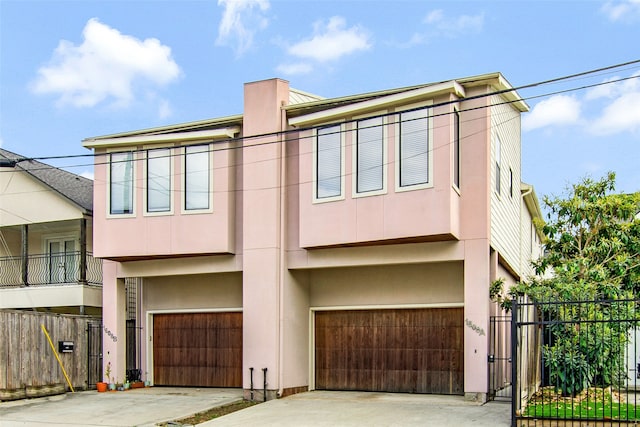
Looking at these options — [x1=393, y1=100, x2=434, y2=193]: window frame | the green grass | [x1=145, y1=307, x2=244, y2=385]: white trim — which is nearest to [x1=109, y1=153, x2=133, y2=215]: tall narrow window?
[x1=145, y1=307, x2=244, y2=385]: white trim

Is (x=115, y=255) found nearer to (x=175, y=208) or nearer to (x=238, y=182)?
(x=175, y=208)

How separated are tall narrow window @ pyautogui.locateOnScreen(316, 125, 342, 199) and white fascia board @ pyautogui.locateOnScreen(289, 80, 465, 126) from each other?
33 centimetres

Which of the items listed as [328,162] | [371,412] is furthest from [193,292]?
[371,412]

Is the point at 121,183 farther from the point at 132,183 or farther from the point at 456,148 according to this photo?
the point at 456,148

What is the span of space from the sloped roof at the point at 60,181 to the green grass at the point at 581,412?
14843 millimetres

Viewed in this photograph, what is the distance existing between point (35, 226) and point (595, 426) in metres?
18.7

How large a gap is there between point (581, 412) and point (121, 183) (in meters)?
13.0

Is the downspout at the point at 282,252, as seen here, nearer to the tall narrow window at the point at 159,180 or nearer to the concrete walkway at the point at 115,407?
the concrete walkway at the point at 115,407

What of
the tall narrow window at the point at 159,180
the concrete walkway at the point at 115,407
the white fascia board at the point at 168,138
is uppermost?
the white fascia board at the point at 168,138

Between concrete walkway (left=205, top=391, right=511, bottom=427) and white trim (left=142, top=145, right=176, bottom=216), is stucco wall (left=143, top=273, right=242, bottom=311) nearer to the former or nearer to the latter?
white trim (left=142, top=145, right=176, bottom=216)

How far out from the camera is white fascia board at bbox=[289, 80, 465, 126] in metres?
16.4

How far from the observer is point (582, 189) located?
18.3 m

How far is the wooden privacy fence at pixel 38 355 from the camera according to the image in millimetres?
18375

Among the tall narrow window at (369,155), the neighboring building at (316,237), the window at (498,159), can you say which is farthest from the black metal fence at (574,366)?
the tall narrow window at (369,155)
